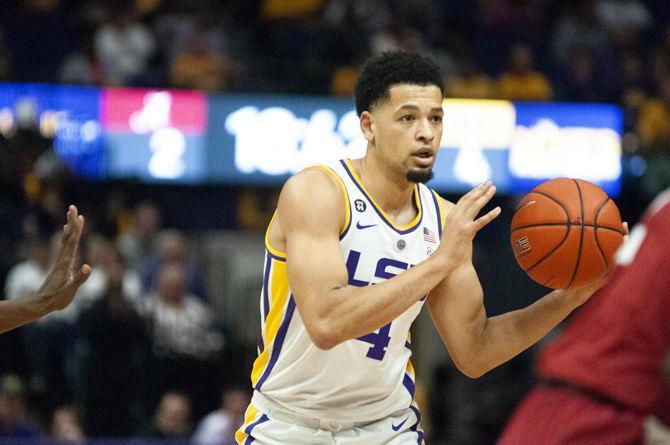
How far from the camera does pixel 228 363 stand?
32.9 feet

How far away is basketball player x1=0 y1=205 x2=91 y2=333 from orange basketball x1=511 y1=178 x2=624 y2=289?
1.80 meters

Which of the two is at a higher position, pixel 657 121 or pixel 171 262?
pixel 657 121

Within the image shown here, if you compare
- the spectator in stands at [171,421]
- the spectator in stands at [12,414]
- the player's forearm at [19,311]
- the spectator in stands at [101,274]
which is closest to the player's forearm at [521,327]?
the player's forearm at [19,311]

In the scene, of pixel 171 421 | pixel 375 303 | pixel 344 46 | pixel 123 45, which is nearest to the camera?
pixel 375 303

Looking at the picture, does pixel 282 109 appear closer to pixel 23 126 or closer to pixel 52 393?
pixel 23 126

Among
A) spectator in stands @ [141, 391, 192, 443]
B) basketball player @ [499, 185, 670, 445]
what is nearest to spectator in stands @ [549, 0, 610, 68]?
spectator in stands @ [141, 391, 192, 443]

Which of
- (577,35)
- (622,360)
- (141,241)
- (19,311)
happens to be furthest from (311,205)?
(577,35)

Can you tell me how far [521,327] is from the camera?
4.70 meters

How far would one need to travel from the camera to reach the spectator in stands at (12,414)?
28.9 ft

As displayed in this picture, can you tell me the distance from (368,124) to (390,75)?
0.73 ft

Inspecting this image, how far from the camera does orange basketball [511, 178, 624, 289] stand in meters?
4.58

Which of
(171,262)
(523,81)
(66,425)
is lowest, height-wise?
(66,425)

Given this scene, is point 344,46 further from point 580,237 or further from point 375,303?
point 375,303

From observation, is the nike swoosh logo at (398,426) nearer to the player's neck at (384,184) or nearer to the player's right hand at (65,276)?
the player's neck at (384,184)
